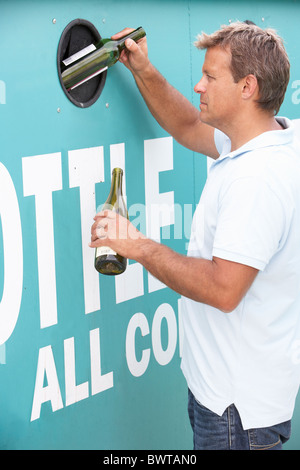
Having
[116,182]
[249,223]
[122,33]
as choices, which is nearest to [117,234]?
[116,182]

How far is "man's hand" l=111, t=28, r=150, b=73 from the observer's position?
2006 mm

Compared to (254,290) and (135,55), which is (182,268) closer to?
(254,290)

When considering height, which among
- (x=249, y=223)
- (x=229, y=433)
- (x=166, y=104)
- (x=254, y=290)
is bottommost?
(x=229, y=433)

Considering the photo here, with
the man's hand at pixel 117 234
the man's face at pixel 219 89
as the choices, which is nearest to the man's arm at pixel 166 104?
the man's face at pixel 219 89

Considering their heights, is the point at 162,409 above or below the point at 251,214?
below

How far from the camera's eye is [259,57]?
6.21 feet

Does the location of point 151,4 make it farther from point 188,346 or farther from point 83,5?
point 188,346

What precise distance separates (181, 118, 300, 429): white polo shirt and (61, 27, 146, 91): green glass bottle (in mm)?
422

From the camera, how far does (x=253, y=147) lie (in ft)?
6.11

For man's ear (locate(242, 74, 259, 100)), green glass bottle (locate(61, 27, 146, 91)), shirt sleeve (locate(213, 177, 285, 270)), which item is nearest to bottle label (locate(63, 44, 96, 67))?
green glass bottle (locate(61, 27, 146, 91))

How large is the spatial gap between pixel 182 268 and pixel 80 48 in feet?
2.19
